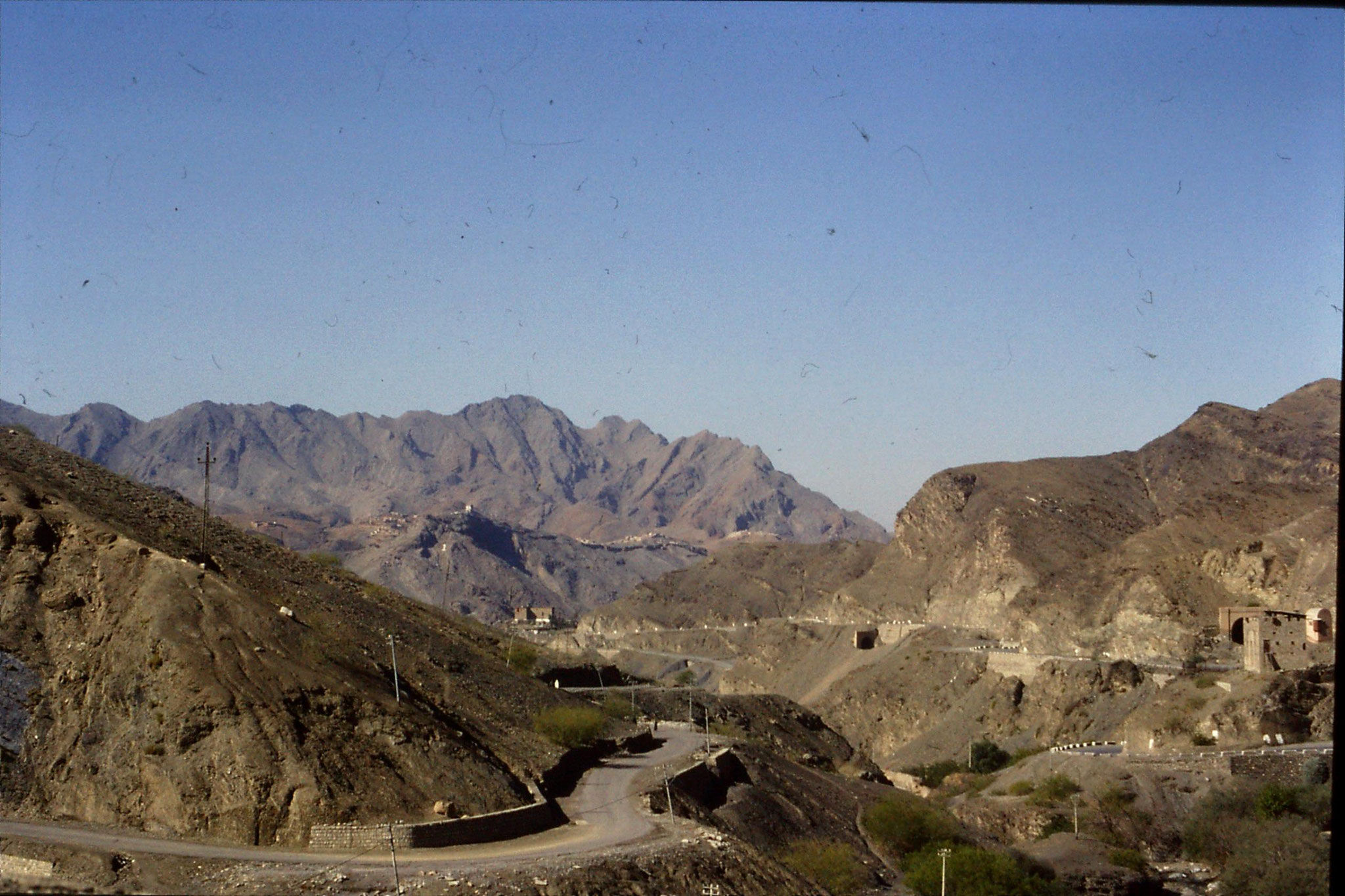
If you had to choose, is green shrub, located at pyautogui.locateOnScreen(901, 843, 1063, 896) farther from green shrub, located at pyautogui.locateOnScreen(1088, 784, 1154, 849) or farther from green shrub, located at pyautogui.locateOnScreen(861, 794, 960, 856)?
green shrub, located at pyautogui.locateOnScreen(1088, 784, 1154, 849)

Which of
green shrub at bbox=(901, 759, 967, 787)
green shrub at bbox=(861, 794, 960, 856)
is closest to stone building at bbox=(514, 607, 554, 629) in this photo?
green shrub at bbox=(901, 759, 967, 787)

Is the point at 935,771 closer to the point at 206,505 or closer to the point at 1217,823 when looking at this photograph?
the point at 1217,823

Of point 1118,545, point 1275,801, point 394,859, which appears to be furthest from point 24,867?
point 1118,545

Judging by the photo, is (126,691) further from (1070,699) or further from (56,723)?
(1070,699)

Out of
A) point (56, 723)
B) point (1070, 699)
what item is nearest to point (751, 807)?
point (56, 723)

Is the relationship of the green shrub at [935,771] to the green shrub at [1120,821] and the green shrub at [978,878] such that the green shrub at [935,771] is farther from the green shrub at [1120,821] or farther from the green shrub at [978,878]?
the green shrub at [978,878]

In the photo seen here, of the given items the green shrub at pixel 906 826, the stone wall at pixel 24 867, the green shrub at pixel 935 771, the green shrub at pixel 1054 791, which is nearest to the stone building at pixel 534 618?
the green shrub at pixel 935 771
